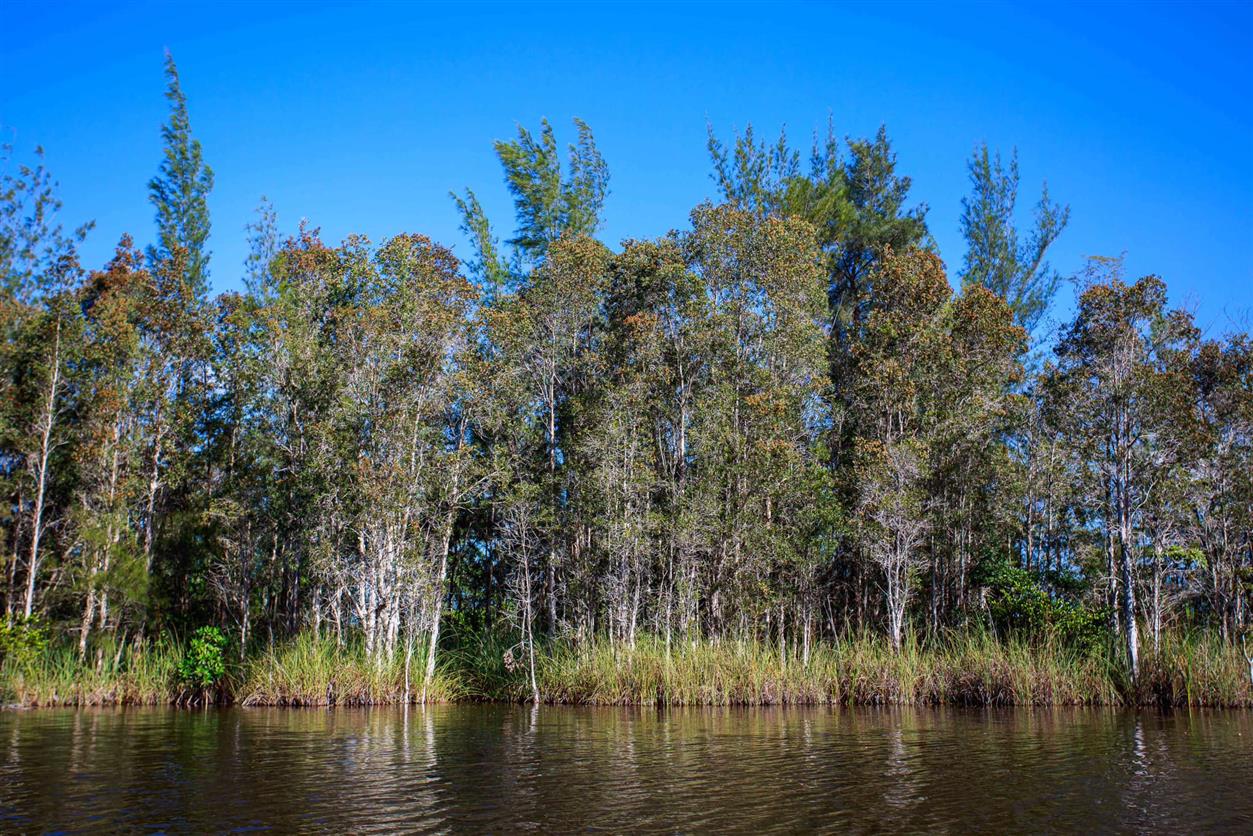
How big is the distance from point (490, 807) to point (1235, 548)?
2436 cm

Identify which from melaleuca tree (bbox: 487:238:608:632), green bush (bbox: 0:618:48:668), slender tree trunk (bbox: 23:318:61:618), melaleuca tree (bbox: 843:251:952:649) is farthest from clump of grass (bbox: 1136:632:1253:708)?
slender tree trunk (bbox: 23:318:61:618)

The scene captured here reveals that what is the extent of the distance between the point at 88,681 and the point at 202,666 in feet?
8.42

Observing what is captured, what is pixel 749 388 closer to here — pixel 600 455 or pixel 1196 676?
pixel 600 455

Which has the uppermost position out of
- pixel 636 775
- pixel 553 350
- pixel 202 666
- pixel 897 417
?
pixel 553 350

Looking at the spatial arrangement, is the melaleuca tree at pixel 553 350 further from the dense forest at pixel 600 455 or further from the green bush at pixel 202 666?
the green bush at pixel 202 666

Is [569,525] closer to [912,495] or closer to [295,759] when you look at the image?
[912,495]

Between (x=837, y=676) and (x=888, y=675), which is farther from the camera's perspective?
(x=837, y=676)

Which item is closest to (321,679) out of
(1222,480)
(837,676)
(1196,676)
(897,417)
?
(837,676)

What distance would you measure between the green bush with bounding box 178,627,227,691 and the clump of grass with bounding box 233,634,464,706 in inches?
24.2

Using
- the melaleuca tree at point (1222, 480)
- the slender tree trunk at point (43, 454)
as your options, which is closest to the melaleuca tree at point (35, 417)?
the slender tree trunk at point (43, 454)

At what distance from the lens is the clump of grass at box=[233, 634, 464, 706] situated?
21641 millimetres

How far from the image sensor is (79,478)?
27.4 m

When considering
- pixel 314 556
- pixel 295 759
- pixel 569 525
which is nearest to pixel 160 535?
pixel 314 556

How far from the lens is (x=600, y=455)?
2752cm
